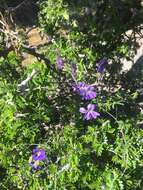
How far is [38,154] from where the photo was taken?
3.34 meters

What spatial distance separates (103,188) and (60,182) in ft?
0.81

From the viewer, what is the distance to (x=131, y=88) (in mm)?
4137

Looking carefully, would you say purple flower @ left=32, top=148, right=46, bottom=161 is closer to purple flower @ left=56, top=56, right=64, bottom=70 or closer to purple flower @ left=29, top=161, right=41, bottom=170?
purple flower @ left=29, top=161, right=41, bottom=170

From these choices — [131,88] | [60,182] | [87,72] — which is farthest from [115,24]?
[60,182]

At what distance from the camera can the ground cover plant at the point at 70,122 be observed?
3.33 meters

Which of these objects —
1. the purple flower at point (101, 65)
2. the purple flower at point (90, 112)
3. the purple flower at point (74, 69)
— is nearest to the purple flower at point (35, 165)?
the purple flower at point (90, 112)

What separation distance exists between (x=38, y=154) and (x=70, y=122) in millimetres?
401

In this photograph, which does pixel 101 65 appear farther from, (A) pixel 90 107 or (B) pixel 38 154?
(B) pixel 38 154

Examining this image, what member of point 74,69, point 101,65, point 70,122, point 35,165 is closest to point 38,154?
point 35,165

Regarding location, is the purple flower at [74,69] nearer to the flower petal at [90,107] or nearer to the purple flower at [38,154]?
the flower petal at [90,107]

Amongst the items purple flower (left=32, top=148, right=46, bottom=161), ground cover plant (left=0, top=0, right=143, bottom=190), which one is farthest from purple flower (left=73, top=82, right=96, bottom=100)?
purple flower (left=32, top=148, right=46, bottom=161)

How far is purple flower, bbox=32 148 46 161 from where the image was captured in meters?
3.32

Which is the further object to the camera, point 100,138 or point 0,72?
point 0,72

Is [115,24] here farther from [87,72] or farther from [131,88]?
[87,72]
